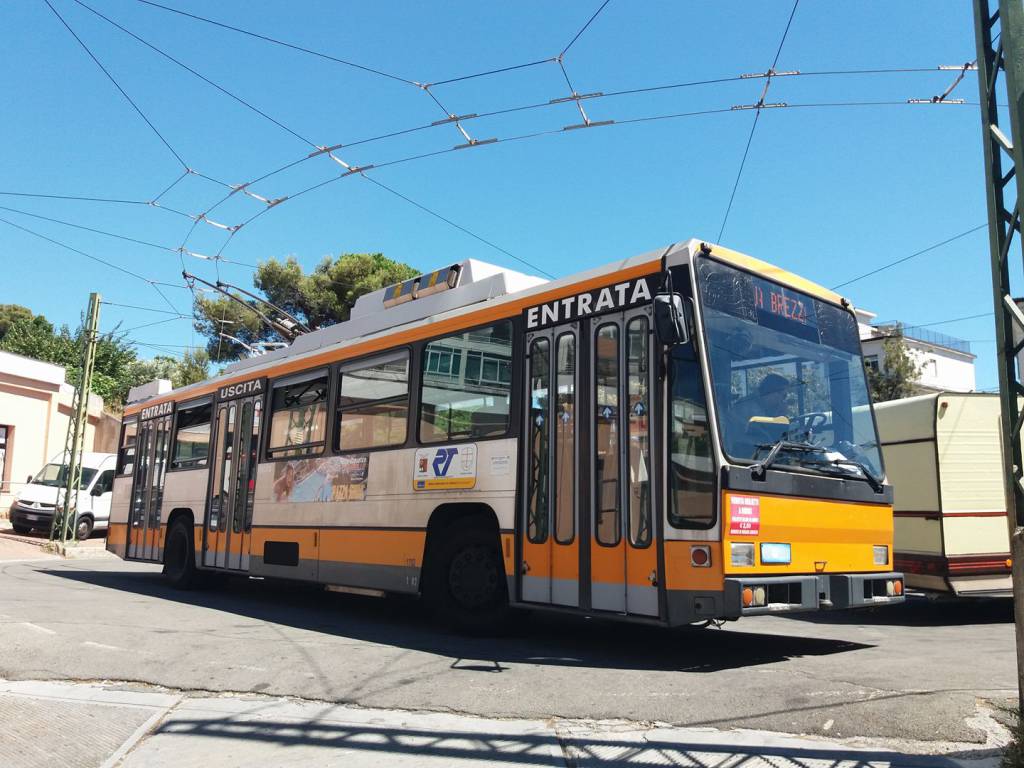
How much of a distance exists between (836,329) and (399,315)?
4.67 m

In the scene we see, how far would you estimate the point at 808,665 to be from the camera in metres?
6.30

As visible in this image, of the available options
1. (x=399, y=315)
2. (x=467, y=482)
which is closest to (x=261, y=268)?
(x=399, y=315)

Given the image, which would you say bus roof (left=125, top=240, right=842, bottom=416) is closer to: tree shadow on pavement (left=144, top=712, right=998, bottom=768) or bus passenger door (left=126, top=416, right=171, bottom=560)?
bus passenger door (left=126, top=416, right=171, bottom=560)

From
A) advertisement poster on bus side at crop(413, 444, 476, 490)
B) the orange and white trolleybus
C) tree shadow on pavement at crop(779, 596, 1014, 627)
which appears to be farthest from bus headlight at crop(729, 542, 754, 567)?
tree shadow on pavement at crop(779, 596, 1014, 627)

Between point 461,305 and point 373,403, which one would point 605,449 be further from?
point 373,403

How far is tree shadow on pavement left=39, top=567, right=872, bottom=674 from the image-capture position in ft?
21.6

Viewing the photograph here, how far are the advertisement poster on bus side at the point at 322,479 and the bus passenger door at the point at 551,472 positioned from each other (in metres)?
2.60

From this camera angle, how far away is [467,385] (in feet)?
26.5

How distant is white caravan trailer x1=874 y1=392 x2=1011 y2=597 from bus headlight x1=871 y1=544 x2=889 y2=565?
2.66m

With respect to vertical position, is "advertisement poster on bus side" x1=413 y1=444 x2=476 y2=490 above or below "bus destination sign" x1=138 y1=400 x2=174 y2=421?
below

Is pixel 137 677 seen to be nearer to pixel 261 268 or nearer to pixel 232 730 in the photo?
pixel 232 730

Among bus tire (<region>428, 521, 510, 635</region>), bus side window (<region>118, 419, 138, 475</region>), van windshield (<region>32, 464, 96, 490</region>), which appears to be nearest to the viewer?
bus tire (<region>428, 521, 510, 635</region>)

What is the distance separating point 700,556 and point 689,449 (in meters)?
0.78

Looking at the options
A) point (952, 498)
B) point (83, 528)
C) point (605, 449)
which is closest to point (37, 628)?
point (605, 449)
